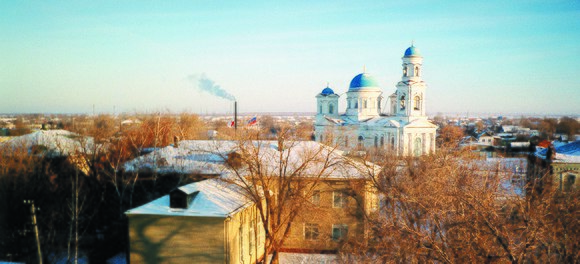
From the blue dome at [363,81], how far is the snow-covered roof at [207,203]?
3970 cm

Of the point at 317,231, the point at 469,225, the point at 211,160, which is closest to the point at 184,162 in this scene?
the point at 211,160

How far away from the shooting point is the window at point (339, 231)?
1945 cm

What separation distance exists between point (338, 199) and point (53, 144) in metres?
20.4

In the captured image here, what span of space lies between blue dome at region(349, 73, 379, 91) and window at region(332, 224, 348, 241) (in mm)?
36390

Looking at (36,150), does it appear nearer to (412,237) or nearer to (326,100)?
(412,237)

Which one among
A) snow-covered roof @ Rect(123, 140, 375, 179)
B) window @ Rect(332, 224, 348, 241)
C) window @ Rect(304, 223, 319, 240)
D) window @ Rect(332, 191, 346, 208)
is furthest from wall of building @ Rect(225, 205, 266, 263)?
window @ Rect(332, 191, 346, 208)

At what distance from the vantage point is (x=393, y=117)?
1992 inches

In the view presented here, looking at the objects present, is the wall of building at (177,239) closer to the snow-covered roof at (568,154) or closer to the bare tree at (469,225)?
the bare tree at (469,225)

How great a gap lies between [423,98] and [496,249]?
41.2m

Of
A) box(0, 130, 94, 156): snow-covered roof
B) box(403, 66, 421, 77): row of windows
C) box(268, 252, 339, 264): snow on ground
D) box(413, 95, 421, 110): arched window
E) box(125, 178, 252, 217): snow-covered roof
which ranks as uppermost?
box(403, 66, 421, 77): row of windows

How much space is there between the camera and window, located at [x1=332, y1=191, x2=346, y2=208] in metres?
19.4

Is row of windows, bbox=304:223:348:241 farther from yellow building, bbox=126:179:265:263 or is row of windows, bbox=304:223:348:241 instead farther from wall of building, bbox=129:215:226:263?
wall of building, bbox=129:215:226:263

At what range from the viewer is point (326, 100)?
57.6 m

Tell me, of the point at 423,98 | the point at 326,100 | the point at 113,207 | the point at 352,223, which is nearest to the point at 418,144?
the point at 423,98
